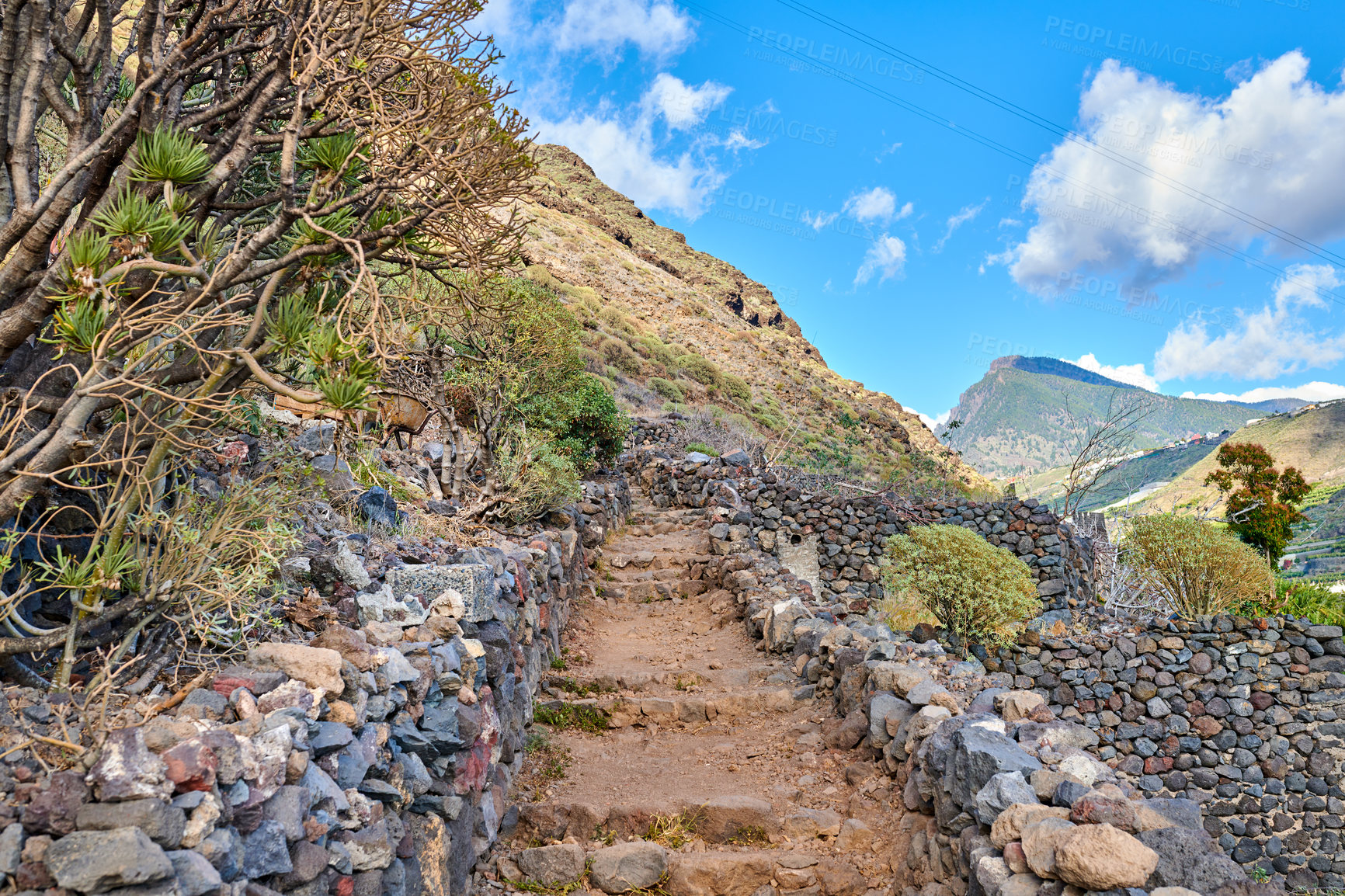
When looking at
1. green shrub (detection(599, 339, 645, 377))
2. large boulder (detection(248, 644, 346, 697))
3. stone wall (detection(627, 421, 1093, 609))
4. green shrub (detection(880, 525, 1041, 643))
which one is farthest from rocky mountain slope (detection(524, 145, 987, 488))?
large boulder (detection(248, 644, 346, 697))

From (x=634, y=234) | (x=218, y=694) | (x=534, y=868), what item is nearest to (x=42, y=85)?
(x=218, y=694)

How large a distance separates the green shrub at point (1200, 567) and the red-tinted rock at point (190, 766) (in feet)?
35.6

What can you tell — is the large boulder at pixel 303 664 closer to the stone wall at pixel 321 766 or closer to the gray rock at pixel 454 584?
the stone wall at pixel 321 766

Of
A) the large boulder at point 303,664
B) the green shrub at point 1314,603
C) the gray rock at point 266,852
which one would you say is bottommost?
the gray rock at point 266,852

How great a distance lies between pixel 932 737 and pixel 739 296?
5817 centimetres

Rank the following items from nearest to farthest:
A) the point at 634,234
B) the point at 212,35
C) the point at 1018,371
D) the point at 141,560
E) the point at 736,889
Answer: the point at 141,560, the point at 212,35, the point at 736,889, the point at 634,234, the point at 1018,371

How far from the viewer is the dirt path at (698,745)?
4.90m

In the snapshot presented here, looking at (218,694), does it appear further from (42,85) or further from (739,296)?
(739,296)

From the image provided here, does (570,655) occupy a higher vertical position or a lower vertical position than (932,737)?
lower

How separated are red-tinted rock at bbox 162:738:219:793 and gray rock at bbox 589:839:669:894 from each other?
2.81 m

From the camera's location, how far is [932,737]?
4730 mm

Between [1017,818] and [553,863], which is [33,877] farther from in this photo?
[1017,818]

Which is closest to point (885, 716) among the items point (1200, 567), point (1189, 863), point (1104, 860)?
point (1104, 860)

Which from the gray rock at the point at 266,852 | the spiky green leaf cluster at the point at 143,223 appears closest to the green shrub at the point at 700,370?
the spiky green leaf cluster at the point at 143,223
